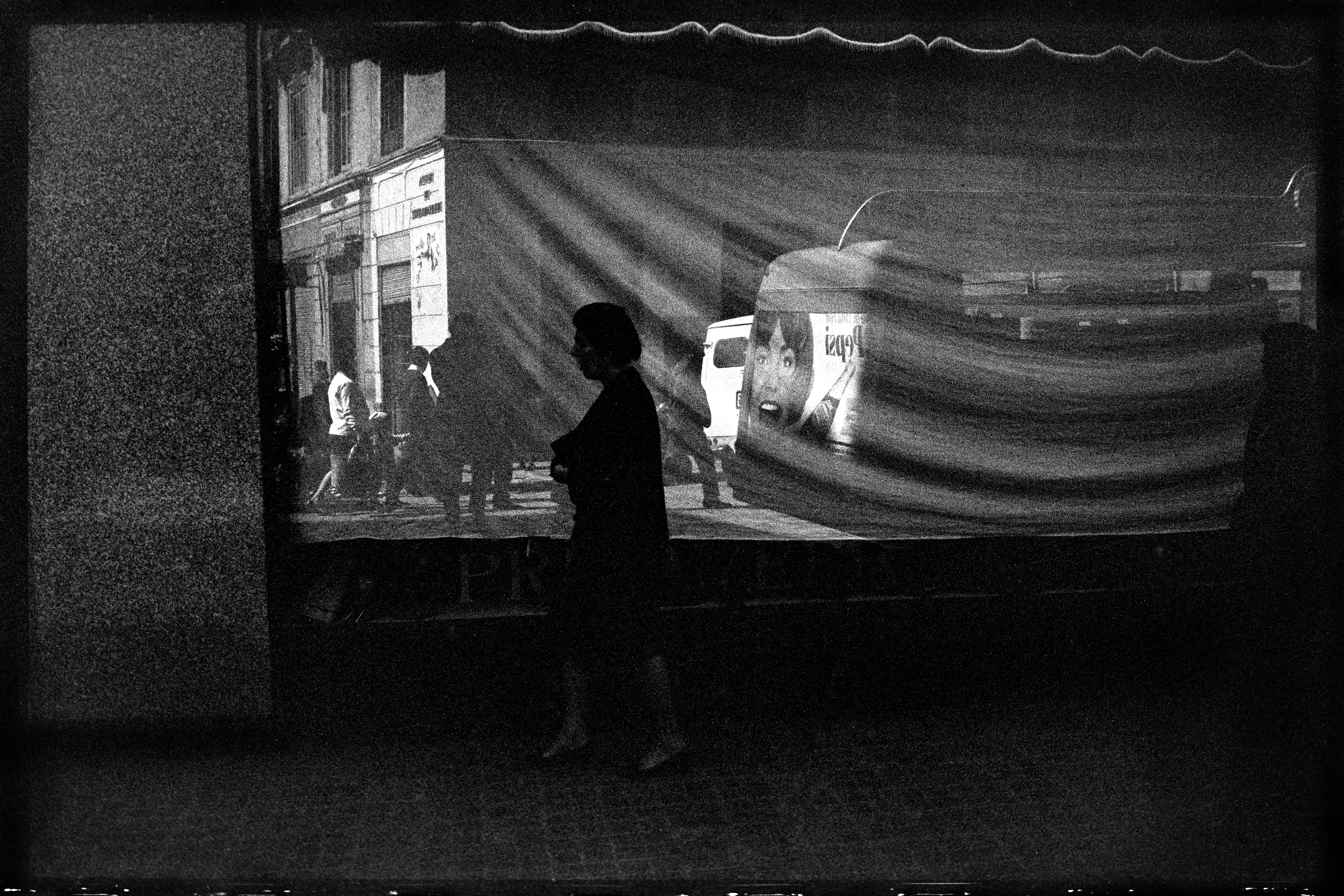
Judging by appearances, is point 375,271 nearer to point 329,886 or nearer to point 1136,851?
point 329,886

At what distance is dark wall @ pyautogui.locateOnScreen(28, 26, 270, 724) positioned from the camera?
5527 mm

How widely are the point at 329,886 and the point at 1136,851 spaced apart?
8.82ft

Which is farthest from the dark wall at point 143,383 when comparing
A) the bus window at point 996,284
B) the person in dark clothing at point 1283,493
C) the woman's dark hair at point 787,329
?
the person in dark clothing at point 1283,493

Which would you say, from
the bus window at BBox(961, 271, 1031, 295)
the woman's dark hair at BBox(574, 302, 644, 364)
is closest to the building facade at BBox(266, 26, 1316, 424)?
the bus window at BBox(961, 271, 1031, 295)

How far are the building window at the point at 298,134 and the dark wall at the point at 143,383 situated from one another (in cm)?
24

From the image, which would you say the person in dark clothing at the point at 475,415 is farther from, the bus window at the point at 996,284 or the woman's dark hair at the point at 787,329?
the bus window at the point at 996,284

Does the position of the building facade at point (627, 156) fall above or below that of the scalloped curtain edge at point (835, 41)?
below

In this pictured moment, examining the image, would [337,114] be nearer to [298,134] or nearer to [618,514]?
[298,134]

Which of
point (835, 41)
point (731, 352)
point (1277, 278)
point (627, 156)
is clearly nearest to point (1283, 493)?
point (1277, 278)

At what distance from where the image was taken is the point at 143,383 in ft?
18.4

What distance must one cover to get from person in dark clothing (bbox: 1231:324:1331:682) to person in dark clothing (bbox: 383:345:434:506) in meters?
3.61

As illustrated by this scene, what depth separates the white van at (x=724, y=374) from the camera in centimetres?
609

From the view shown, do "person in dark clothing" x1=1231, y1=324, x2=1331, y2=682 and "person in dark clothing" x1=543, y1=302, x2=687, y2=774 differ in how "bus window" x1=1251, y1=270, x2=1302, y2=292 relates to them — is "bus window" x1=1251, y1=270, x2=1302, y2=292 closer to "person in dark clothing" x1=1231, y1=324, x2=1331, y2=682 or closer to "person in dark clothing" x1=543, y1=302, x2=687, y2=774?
"person in dark clothing" x1=1231, y1=324, x2=1331, y2=682

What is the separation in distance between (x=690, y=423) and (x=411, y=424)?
1175mm
